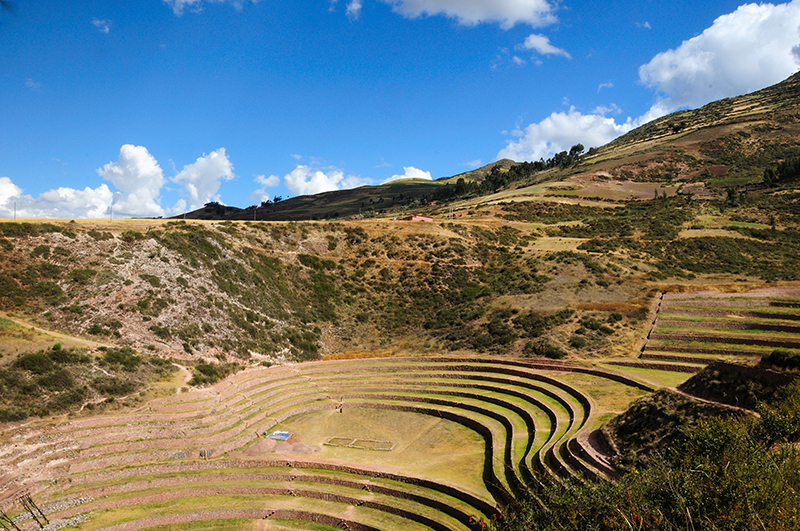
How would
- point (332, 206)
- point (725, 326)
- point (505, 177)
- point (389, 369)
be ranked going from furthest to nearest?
point (332, 206) → point (505, 177) → point (389, 369) → point (725, 326)

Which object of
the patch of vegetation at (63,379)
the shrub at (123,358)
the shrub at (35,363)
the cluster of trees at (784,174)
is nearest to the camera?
the patch of vegetation at (63,379)

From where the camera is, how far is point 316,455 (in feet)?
75.8

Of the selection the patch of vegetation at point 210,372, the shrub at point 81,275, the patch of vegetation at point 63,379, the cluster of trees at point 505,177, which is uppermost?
the cluster of trees at point 505,177

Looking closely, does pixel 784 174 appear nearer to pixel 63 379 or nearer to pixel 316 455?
pixel 316 455

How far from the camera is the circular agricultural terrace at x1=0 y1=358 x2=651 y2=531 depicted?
17.9m

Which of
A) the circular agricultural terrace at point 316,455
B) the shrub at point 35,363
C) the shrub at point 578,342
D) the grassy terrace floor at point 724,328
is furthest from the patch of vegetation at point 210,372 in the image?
the grassy terrace floor at point 724,328

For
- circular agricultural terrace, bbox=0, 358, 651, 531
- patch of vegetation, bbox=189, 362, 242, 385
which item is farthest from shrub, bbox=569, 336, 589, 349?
patch of vegetation, bbox=189, 362, 242, 385

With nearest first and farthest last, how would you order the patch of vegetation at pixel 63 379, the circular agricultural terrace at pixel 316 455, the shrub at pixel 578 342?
1. the circular agricultural terrace at pixel 316 455
2. the patch of vegetation at pixel 63 379
3. the shrub at pixel 578 342

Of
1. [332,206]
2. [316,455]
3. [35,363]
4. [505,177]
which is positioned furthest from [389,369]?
[332,206]

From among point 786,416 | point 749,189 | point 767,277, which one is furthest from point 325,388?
point 749,189

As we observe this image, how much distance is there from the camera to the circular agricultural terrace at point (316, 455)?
58.6 feet

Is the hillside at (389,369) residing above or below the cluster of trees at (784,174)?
below

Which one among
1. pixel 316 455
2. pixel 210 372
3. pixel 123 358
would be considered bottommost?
pixel 316 455

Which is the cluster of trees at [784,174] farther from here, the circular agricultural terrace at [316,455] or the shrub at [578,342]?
the circular agricultural terrace at [316,455]
